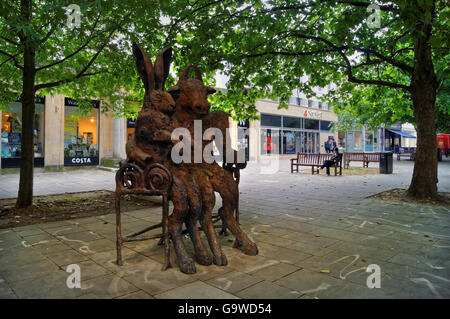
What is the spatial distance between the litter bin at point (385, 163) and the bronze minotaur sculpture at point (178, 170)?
1418 cm

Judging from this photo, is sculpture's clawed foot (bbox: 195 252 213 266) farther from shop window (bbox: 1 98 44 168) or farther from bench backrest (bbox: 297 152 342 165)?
shop window (bbox: 1 98 44 168)

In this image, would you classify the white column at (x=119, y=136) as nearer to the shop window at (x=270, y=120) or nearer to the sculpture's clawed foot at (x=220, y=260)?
the shop window at (x=270, y=120)

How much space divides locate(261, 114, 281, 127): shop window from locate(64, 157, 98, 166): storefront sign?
15.0m

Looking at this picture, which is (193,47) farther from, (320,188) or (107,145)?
(107,145)

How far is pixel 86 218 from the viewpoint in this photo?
604cm

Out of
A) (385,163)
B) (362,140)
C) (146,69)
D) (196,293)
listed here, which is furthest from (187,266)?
(362,140)

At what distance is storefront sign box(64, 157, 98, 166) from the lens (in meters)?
17.7

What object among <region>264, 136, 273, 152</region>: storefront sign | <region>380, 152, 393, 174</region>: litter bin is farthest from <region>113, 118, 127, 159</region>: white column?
<region>380, 152, 393, 174</region>: litter bin

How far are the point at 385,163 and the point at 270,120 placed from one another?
14122 mm

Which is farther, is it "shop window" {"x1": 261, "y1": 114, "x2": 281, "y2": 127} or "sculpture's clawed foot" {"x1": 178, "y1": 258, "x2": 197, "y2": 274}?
"shop window" {"x1": 261, "y1": 114, "x2": 281, "y2": 127}

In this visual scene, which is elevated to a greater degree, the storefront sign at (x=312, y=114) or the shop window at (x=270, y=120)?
the storefront sign at (x=312, y=114)

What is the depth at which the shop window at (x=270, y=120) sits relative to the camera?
28.2 metres

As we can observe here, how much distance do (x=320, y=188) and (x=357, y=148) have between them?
35311 millimetres

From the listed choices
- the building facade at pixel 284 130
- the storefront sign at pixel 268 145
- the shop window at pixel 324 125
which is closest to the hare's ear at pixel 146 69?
the building facade at pixel 284 130
